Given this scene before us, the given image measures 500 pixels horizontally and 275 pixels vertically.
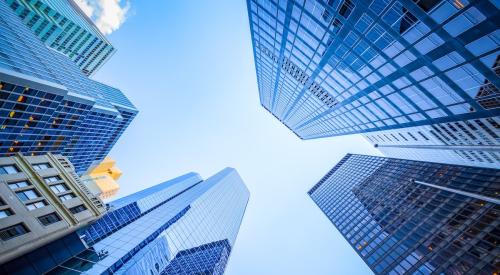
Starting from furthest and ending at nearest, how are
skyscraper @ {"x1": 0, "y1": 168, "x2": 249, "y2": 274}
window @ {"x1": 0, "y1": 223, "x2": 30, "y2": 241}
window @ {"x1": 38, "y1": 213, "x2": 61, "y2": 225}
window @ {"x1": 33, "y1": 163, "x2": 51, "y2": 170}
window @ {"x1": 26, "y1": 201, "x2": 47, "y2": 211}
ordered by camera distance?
A: window @ {"x1": 33, "y1": 163, "x2": 51, "y2": 170} < skyscraper @ {"x1": 0, "y1": 168, "x2": 249, "y2": 274} < window @ {"x1": 38, "y1": 213, "x2": 61, "y2": 225} < window @ {"x1": 26, "y1": 201, "x2": 47, "y2": 211} < window @ {"x1": 0, "y1": 223, "x2": 30, "y2": 241}

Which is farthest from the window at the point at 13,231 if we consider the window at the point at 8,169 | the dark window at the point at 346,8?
the dark window at the point at 346,8

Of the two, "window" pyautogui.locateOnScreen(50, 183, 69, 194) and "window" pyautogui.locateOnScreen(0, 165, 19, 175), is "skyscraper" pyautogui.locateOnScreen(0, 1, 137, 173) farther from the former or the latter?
"window" pyautogui.locateOnScreen(0, 165, 19, 175)

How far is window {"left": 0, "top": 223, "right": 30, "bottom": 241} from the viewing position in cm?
1716

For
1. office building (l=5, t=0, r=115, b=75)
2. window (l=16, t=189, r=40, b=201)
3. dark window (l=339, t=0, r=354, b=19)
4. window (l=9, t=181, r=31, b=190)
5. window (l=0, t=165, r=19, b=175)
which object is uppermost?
office building (l=5, t=0, r=115, b=75)

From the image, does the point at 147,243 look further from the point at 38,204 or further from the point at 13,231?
the point at 13,231

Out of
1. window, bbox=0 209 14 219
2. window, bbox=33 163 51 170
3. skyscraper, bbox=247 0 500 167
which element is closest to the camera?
window, bbox=0 209 14 219

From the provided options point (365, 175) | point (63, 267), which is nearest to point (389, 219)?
point (365, 175)

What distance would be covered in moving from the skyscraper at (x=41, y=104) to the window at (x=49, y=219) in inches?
2026

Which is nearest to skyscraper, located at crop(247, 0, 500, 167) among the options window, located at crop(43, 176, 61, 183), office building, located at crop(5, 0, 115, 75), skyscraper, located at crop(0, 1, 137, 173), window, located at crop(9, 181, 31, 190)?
window, located at crop(43, 176, 61, 183)

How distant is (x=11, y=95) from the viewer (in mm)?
61656

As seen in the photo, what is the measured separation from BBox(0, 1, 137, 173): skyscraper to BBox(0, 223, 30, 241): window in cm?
5350

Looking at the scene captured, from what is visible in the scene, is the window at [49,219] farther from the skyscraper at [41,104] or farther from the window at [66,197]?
the skyscraper at [41,104]

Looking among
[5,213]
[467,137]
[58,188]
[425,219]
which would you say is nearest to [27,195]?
[5,213]

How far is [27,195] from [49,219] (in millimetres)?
2520
